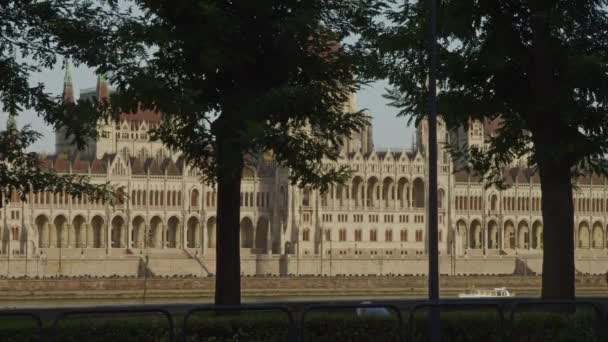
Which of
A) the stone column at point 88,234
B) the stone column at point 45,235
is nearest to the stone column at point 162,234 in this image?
the stone column at point 88,234

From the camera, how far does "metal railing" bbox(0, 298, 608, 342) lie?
56.2ft

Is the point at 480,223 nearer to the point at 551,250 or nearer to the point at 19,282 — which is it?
the point at 19,282

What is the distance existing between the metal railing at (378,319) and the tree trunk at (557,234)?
324 centimetres

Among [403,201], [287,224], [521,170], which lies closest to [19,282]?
[287,224]

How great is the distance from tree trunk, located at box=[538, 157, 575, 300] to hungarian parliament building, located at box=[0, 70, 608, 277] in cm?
7096

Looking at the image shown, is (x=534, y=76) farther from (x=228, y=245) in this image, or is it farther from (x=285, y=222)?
(x=285, y=222)

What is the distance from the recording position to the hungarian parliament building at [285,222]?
326 ft

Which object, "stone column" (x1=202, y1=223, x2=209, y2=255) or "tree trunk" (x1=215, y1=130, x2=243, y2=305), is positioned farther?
"stone column" (x1=202, y1=223, x2=209, y2=255)

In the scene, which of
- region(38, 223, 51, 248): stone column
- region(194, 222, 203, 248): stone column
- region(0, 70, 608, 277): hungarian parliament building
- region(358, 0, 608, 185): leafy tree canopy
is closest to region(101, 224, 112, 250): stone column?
region(0, 70, 608, 277): hungarian parliament building

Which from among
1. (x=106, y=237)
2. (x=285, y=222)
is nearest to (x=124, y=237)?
(x=106, y=237)

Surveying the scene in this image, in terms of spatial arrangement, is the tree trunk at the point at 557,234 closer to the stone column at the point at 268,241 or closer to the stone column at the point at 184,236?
the stone column at the point at 184,236

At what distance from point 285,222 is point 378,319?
92264mm

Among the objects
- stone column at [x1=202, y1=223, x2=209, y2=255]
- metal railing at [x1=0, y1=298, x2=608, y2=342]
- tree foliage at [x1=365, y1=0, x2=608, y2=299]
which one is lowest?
metal railing at [x1=0, y1=298, x2=608, y2=342]

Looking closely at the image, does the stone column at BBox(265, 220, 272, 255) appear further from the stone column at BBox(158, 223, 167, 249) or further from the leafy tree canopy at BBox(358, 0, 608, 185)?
the leafy tree canopy at BBox(358, 0, 608, 185)
